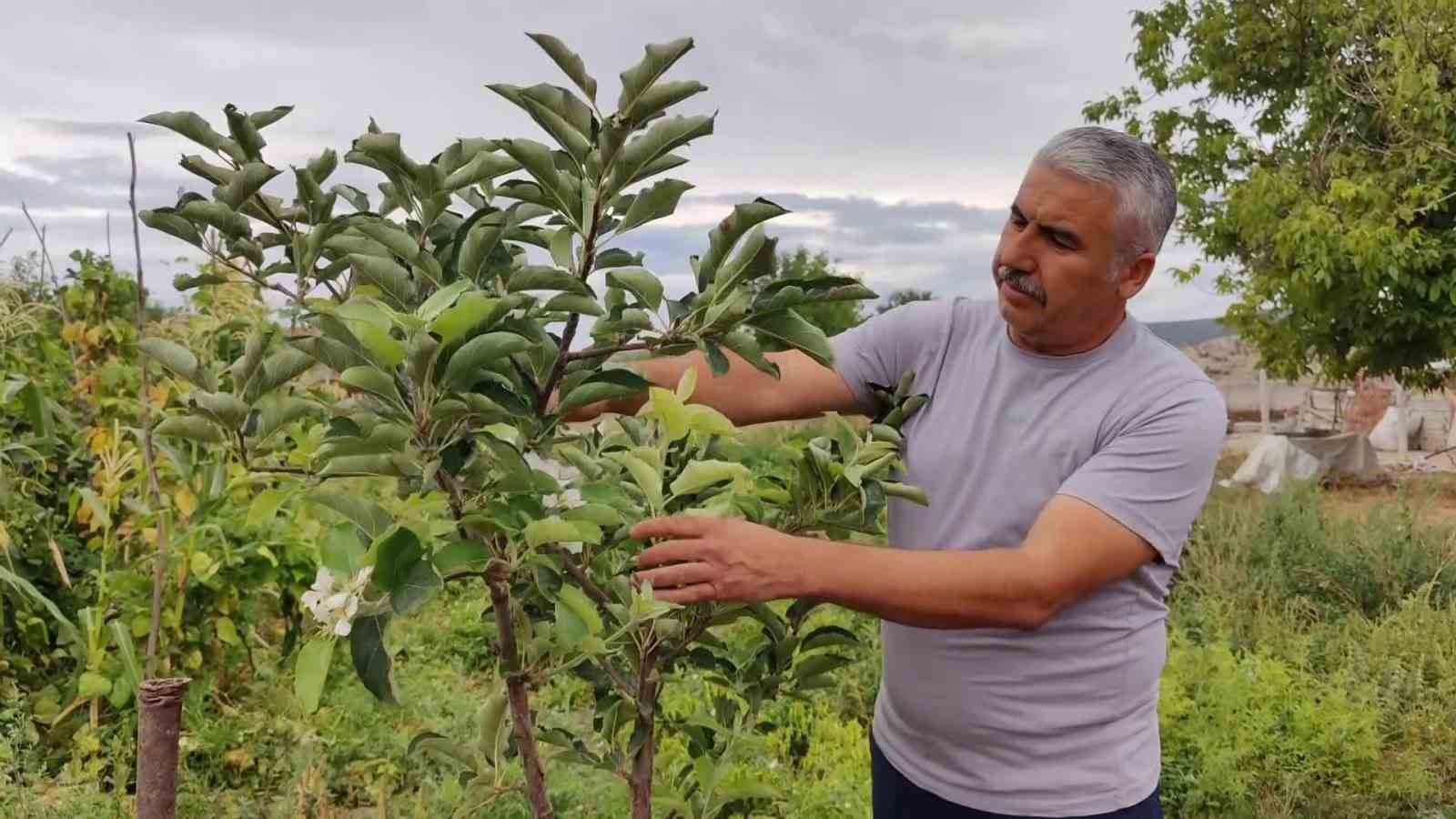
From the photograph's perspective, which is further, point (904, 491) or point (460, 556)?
point (904, 491)

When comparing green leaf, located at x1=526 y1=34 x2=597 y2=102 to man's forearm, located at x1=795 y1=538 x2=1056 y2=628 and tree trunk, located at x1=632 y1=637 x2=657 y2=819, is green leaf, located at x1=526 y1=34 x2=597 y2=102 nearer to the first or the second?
man's forearm, located at x1=795 y1=538 x2=1056 y2=628

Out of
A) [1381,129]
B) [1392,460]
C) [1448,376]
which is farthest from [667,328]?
[1392,460]

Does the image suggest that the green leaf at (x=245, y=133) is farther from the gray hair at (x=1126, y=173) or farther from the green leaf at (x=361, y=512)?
the gray hair at (x=1126, y=173)

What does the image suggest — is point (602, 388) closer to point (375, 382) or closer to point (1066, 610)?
point (375, 382)

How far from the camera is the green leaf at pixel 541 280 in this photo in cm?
128

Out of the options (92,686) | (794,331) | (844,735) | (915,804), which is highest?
(794,331)

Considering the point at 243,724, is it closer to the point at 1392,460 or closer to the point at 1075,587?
the point at 1075,587

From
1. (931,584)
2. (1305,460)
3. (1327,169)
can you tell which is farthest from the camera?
(1305,460)

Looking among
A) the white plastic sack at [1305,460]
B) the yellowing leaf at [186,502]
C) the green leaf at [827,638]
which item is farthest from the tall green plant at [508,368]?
the white plastic sack at [1305,460]

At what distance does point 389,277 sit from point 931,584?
788 mm

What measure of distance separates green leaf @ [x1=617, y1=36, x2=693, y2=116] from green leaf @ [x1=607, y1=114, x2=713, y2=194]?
4cm

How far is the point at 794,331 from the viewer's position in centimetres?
139

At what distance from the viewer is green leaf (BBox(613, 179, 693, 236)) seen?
1315 mm

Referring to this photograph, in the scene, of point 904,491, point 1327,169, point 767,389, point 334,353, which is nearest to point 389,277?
point 334,353
